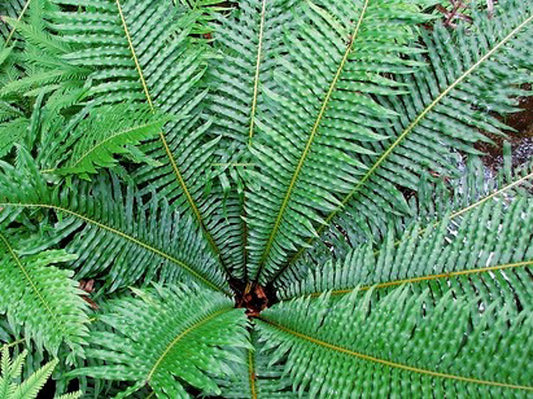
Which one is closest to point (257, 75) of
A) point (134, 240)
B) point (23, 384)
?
point (134, 240)

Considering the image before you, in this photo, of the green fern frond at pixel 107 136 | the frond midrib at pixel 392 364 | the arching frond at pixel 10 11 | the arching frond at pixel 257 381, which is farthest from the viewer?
the arching frond at pixel 10 11

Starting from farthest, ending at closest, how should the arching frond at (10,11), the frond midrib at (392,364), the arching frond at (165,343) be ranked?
the arching frond at (10,11) → the arching frond at (165,343) → the frond midrib at (392,364)

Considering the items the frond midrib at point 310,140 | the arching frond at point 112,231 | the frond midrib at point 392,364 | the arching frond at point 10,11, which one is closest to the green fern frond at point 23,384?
the arching frond at point 112,231

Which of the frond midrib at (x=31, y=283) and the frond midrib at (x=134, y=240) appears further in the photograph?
the frond midrib at (x=134, y=240)

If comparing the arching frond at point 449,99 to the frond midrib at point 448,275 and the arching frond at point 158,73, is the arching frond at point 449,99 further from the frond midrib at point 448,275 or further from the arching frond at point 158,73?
the arching frond at point 158,73

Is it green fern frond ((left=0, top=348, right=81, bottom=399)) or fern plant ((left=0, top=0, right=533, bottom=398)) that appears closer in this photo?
→ green fern frond ((left=0, top=348, right=81, bottom=399))

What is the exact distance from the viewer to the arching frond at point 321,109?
5.63 feet

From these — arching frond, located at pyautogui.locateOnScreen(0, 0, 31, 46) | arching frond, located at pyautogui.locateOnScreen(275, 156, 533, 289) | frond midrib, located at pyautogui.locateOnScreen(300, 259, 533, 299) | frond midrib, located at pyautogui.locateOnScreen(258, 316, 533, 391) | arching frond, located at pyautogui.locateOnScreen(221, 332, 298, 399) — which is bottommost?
arching frond, located at pyautogui.locateOnScreen(221, 332, 298, 399)

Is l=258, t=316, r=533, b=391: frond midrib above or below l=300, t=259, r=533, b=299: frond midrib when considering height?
below

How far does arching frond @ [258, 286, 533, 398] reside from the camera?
1.30 meters

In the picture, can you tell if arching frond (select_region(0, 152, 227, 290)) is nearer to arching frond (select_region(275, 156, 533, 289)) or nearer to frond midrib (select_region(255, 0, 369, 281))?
frond midrib (select_region(255, 0, 369, 281))

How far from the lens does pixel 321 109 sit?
182 cm

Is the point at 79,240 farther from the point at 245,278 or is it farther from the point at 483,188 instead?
the point at 483,188

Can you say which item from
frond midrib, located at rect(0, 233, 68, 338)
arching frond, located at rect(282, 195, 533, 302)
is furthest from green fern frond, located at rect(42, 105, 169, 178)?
arching frond, located at rect(282, 195, 533, 302)
